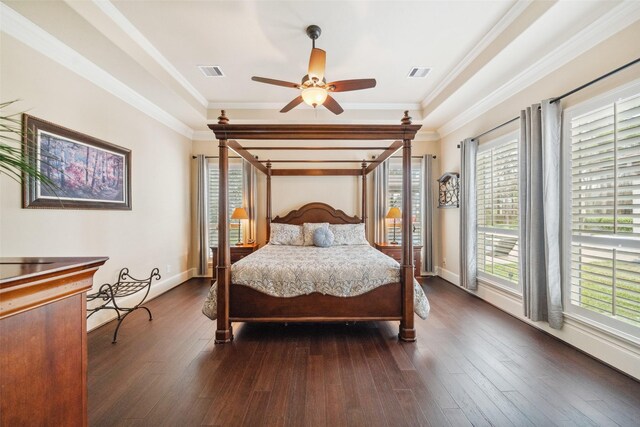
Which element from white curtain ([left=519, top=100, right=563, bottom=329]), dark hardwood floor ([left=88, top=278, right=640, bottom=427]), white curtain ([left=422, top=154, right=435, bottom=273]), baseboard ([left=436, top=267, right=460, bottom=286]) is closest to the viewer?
dark hardwood floor ([left=88, top=278, right=640, bottom=427])

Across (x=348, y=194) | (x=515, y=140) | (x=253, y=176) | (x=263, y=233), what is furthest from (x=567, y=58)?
(x=263, y=233)

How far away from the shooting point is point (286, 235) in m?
4.50

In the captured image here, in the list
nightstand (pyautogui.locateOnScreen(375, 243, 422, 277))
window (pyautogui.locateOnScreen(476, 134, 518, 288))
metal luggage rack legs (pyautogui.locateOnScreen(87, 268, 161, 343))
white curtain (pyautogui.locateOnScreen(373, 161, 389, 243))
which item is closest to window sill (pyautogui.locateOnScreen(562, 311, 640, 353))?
window (pyautogui.locateOnScreen(476, 134, 518, 288))

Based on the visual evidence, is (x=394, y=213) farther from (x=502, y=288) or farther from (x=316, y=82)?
(x=316, y=82)

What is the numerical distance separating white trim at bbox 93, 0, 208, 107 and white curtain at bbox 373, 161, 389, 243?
3300 millimetres

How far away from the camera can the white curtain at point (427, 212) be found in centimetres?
502

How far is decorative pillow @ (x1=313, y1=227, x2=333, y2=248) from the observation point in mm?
4238

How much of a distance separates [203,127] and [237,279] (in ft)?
11.1

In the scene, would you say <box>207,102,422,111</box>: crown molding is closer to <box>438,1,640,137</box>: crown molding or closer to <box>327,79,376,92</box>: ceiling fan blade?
<box>438,1,640,137</box>: crown molding

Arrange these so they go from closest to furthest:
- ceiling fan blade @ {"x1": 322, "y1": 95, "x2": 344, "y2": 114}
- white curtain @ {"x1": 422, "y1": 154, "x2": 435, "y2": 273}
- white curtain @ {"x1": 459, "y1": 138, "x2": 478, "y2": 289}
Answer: ceiling fan blade @ {"x1": 322, "y1": 95, "x2": 344, "y2": 114}
white curtain @ {"x1": 459, "y1": 138, "x2": 478, "y2": 289}
white curtain @ {"x1": 422, "y1": 154, "x2": 435, "y2": 273}

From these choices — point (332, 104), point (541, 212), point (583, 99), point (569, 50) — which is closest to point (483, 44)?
point (569, 50)

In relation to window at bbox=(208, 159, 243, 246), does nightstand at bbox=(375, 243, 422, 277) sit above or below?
below

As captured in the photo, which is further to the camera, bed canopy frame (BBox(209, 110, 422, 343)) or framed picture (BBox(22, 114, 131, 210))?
bed canopy frame (BBox(209, 110, 422, 343))

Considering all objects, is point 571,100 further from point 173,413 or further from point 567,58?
point 173,413
